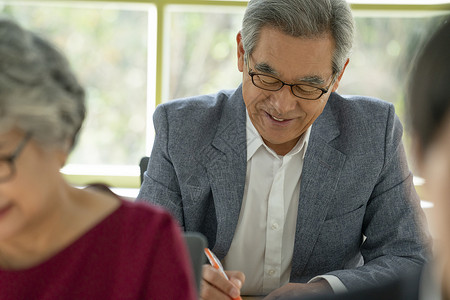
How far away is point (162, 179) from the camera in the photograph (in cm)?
207

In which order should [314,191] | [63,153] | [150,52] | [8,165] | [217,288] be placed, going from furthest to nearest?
[150,52] → [314,191] → [217,288] → [63,153] → [8,165]

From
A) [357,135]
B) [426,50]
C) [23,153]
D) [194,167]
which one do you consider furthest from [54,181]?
[357,135]

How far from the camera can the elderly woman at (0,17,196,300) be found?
999 mm

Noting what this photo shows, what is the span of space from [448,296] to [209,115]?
1.40 m

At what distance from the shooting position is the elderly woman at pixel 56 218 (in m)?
1.00

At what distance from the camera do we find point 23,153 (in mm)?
1014

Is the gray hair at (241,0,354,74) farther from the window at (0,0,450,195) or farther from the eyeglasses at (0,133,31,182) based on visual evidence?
the window at (0,0,450,195)

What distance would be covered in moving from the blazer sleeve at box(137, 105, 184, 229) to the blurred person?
4.28 feet

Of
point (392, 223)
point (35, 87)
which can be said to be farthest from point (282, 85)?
point (35, 87)

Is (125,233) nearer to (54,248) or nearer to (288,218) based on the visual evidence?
(54,248)

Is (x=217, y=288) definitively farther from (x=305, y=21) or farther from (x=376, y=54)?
(x=376, y=54)

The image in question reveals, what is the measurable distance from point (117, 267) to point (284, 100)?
3.27ft

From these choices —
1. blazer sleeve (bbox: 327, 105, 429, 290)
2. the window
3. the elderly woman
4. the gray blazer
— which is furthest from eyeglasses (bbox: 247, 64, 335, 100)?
the window

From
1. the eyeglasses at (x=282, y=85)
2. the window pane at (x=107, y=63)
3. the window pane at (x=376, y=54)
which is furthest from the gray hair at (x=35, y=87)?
the window pane at (x=376, y=54)
